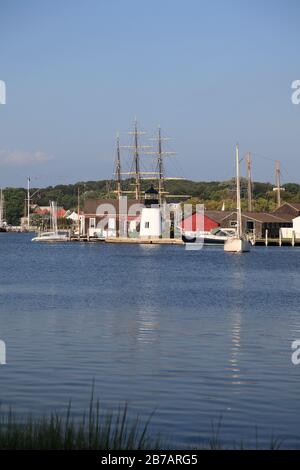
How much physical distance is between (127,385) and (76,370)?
198 centimetres

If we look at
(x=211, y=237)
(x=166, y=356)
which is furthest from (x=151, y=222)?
(x=166, y=356)

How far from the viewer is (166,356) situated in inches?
912

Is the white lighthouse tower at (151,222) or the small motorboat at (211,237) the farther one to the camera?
the white lighthouse tower at (151,222)

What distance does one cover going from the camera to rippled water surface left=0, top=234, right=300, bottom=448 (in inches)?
648

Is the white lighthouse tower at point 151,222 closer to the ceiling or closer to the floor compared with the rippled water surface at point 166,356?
closer to the ceiling

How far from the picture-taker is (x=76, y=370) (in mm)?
20828

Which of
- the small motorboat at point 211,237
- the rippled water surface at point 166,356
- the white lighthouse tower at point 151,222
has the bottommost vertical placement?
the rippled water surface at point 166,356

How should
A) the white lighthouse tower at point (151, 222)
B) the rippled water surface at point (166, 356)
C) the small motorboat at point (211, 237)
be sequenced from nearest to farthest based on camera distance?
the rippled water surface at point (166, 356)
the small motorboat at point (211, 237)
the white lighthouse tower at point (151, 222)

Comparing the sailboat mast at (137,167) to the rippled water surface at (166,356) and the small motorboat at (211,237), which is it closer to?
the small motorboat at (211,237)

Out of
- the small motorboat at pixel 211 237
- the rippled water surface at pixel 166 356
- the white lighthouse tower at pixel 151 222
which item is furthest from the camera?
the white lighthouse tower at pixel 151 222

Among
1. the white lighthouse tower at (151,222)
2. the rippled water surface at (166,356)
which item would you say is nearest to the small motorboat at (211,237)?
the white lighthouse tower at (151,222)

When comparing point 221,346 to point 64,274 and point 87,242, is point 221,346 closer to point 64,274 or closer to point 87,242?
point 64,274

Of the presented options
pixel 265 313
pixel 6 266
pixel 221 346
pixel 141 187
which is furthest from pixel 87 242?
pixel 221 346

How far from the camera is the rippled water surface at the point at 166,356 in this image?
16469 millimetres
